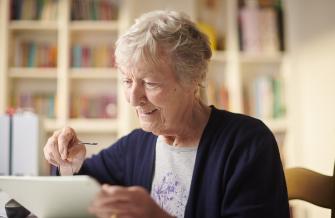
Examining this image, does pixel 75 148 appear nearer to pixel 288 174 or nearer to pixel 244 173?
pixel 244 173

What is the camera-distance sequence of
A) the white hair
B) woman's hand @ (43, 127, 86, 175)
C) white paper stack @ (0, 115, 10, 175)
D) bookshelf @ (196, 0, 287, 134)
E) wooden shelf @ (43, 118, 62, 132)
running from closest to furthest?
the white hair → woman's hand @ (43, 127, 86, 175) → white paper stack @ (0, 115, 10, 175) → wooden shelf @ (43, 118, 62, 132) → bookshelf @ (196, 0, 287, 134)

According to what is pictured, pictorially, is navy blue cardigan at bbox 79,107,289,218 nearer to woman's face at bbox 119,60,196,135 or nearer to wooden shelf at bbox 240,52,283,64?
woman's face at bbox 119,60,196,135

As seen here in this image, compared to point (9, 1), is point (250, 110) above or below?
below

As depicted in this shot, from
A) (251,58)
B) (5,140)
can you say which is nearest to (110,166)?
(5,140)

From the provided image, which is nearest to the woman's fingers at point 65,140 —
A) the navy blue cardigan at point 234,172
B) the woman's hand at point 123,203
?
the navy blue cardigan at point 234,172

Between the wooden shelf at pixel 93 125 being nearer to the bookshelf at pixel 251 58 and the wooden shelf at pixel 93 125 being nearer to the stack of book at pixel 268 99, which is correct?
the bookshelf at pixel 251 58

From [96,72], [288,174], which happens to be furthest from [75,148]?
[96,72]

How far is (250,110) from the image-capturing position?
9.88 feet

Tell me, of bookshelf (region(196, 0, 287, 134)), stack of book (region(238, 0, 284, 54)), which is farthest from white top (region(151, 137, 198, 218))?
stack of book (region(238, 0, 284, 54))

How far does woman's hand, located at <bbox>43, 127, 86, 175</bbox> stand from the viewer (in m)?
1.26

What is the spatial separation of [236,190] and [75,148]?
0.56 metres

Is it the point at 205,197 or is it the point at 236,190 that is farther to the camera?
the point at 205,197

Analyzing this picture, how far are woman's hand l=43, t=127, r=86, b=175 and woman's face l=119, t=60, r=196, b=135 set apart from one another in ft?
0.79

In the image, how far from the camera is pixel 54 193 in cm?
88
